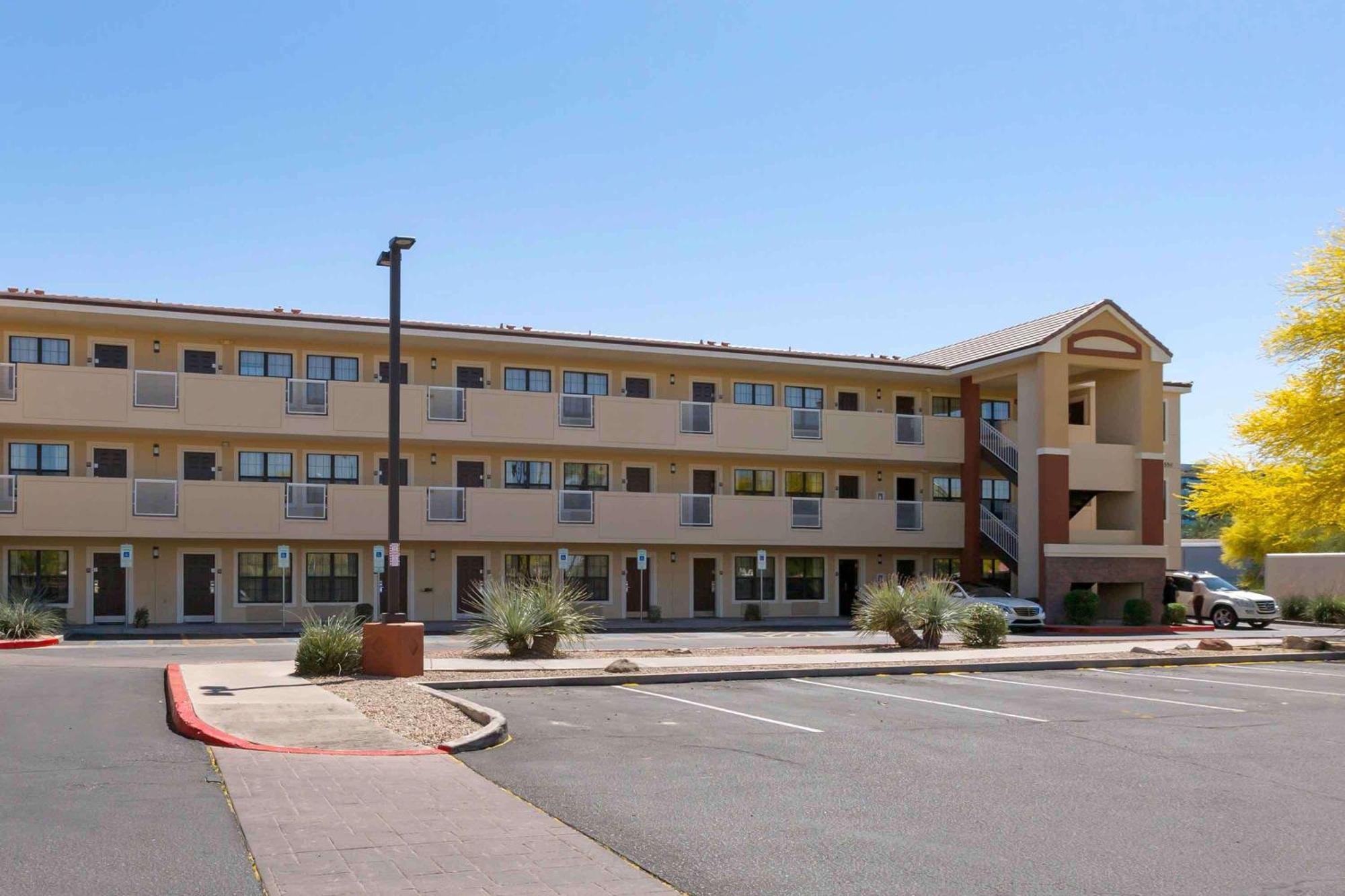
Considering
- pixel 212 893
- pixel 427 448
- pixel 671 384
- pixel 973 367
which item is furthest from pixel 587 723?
pixel 973 367

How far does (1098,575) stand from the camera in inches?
1560

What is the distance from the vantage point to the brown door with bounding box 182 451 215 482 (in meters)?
36.1

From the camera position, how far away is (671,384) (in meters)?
41.4

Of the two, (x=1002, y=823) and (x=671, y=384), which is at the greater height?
(x=671, y=384)

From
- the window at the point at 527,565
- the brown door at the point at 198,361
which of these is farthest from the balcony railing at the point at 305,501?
the window at the point at 527,565

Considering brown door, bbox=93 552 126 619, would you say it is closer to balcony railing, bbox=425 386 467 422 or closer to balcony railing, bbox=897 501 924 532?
balcony railing, bbox=425 386 467 422

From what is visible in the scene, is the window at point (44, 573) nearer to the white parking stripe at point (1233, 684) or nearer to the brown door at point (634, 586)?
the brown door at point (634, 586)

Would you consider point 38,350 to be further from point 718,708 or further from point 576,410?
point 718,708

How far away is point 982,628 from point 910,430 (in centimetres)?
1724

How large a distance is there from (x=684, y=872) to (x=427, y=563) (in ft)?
105

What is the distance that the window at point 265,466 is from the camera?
3659cm

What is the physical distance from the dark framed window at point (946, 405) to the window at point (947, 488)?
7.47ft

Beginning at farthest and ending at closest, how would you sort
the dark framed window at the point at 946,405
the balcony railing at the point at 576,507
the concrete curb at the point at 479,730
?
the dark framed window at the point at 946,405, the balcony railing at the point at 576,507, the concrete curb at the point at 479,730

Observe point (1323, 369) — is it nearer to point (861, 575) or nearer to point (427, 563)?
point (861, 575)
